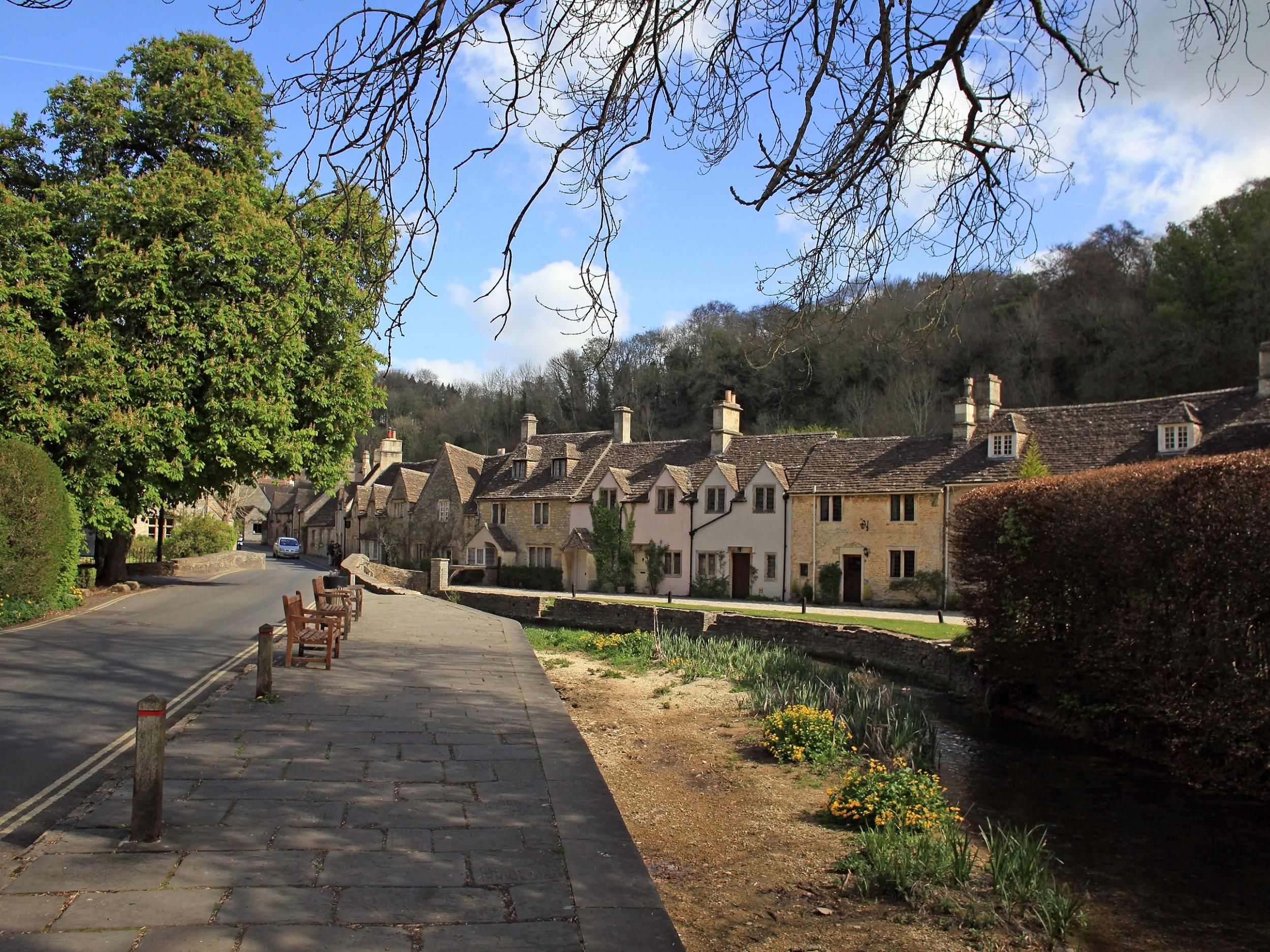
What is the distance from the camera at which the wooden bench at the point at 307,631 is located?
12.7 metres

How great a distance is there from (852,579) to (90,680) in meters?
31.0

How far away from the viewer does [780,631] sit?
26.5 metres

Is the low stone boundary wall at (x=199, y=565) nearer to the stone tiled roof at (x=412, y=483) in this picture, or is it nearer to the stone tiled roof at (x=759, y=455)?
the stone tiled roof at (x=412, y=483)

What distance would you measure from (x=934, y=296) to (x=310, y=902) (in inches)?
213

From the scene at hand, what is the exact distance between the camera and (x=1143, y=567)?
47.3 feet

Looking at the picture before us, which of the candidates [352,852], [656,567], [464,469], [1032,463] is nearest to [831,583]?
[656,567]

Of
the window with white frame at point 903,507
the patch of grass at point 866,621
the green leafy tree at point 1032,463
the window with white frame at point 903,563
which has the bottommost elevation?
the patch of grass at point 866,621

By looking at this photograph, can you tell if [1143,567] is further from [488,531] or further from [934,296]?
[488,531]

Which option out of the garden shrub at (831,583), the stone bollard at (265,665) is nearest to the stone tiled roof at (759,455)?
the garden shrub at (831,583)

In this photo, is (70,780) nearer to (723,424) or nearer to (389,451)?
(723,424)

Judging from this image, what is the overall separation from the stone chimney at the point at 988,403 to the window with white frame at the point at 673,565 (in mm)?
14591

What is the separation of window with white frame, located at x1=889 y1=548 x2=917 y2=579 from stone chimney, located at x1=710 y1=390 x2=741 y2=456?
10.8m

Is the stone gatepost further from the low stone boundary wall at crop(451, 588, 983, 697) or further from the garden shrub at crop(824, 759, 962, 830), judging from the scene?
the garden shrub at crop(824, 759, 962, 830)

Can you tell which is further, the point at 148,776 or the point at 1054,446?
the point at 1054,446
